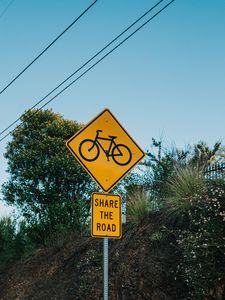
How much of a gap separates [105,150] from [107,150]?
0.04 metres

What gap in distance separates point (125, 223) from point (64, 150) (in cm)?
720

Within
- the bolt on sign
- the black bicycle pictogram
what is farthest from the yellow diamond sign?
the bolt on sign

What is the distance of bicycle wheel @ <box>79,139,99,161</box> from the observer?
675 cm

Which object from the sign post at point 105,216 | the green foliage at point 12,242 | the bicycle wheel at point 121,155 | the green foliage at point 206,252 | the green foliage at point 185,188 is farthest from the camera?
the green foliage at point 12,242

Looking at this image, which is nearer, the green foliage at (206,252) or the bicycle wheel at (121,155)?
the bicycle wheel at (121,155)

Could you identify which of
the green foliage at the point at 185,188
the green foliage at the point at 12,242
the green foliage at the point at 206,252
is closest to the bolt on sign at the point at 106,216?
the green foliage at the point at 206,252

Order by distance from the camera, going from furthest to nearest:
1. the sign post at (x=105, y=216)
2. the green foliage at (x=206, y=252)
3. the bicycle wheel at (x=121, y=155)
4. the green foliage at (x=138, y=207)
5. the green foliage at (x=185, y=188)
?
the green foliage at (x=138, y=207), the green foliage at (x=185, y=188), the green foliage at (x=206, y=252), the bicycle wheel at (x=121, y=155), the sign post at (x=105, y=216)

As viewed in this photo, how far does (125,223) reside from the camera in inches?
491

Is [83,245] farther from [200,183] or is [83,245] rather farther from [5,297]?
[200,183]

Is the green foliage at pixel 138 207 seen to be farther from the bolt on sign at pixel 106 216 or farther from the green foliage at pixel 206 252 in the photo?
the bolt on sign at pixel 106 216

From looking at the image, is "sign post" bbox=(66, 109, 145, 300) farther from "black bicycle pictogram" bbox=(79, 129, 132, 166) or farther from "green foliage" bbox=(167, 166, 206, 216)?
"green foliage" bbox=(167, 166, 206, 216)

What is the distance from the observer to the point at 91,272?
10977mm

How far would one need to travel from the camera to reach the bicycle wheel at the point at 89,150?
6.75 m

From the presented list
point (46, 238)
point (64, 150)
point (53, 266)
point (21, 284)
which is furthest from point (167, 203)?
point (64, 150)
